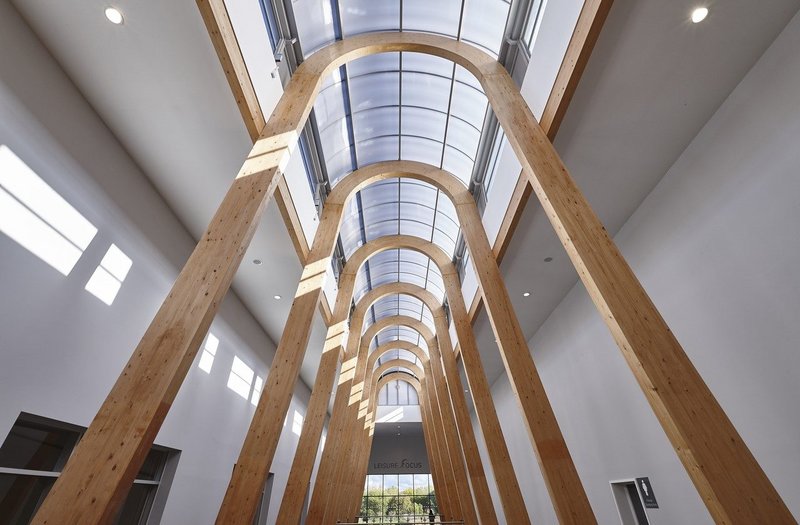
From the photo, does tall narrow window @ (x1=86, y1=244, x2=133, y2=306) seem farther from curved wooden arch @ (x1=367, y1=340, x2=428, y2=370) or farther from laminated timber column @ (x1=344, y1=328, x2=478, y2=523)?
curved wooden arch @ (x1=367, y1=340, x2=428, y2=370)

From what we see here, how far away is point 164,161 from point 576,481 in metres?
9.96

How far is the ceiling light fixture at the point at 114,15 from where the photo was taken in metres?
5.67

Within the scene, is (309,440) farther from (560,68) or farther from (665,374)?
(560,68)

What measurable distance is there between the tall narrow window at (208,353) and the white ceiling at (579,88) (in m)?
4.67

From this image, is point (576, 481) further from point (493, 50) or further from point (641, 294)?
point (493, 50)

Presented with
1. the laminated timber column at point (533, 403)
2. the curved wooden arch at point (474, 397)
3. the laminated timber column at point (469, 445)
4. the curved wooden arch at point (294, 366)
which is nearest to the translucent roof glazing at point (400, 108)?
the curved wooden arch at point (474, 397)

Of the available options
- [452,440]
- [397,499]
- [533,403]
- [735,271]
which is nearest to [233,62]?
[533,403]

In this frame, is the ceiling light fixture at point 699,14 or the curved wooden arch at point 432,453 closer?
the ceiling light fixture at point 699,14

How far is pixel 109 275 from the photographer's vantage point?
7.65 metres

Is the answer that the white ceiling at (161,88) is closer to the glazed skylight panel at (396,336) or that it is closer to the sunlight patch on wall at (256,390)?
the sunlight patch on wall at (256,390)

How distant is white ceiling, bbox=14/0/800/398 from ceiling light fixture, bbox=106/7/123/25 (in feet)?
0.32

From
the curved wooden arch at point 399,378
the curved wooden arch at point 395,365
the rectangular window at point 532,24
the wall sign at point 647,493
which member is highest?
the curved wooden arch at point 399,378

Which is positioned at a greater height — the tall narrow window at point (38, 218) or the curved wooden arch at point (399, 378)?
the curved wooden arch at point (399, 378)

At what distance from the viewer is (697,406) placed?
391 centimetres
